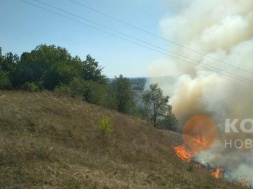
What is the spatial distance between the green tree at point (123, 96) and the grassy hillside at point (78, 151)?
7.06m

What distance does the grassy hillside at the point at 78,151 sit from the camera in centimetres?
1091

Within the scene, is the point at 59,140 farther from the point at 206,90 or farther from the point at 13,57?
the point at 206,90

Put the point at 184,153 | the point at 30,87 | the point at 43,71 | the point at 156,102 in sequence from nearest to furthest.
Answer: the point at 184,153, the point at 30,87, the point at 43,71, the point at 156,102

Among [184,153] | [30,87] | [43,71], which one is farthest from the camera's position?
[43,71]

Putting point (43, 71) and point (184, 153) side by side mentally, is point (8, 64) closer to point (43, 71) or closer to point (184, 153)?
point (43, 71)

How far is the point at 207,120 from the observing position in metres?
49.7

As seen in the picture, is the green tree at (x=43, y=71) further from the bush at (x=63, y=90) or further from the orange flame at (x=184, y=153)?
the orange flame at (x=184, y=153)

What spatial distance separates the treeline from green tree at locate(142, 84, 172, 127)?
1.26ft

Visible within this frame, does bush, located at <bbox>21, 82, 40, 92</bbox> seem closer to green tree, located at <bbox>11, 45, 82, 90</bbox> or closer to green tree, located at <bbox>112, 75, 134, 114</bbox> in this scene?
green tree, located at <bbox>11, 45, 82, 90</bbox>

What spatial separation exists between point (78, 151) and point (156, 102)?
26.6 m

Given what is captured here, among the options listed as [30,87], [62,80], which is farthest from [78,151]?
[62,80]

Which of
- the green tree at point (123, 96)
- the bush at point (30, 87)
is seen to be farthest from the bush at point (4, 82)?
the green tree at point (123, 96)

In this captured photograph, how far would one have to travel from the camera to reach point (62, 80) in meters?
38.3

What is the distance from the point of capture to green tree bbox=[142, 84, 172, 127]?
42500 mm
